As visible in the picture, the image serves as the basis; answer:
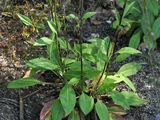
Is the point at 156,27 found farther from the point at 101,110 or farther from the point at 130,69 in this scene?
the point at 101,110

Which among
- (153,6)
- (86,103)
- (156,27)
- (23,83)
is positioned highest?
(153,6)

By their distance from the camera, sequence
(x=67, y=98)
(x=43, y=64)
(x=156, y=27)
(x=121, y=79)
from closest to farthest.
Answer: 1. (x=67, y=98)
2. (x=43, y=64)
3. (x=121, y=79)
4. (x=156, y=27)

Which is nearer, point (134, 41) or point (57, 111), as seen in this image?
point (57, 111)

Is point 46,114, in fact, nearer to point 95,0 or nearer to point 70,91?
point 70,91

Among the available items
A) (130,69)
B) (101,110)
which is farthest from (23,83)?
(130,69)

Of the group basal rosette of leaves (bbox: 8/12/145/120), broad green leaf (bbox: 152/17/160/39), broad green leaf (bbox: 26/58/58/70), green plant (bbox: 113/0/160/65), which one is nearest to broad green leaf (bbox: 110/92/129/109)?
basal rosette of leaves (bbox: 8/12/145/120)

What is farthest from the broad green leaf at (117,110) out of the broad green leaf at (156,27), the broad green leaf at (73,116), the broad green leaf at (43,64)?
the broad green leaf at (156,27)

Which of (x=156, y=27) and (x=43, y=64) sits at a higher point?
(x=156, y=27)
